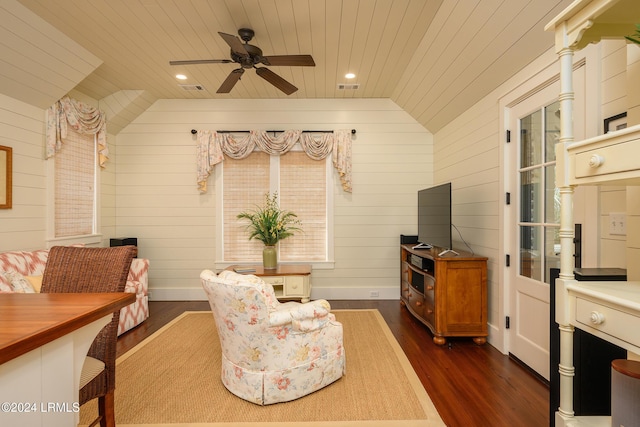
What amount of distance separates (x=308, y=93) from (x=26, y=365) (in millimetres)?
4342

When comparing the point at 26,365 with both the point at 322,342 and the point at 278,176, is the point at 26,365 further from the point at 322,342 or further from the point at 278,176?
the point at 278,176

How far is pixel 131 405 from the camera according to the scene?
2.15 metres

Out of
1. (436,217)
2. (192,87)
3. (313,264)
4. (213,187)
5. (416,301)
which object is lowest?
(416,301)

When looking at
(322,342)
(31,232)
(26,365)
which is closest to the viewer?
(26,365)

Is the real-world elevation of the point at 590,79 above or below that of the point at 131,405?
above

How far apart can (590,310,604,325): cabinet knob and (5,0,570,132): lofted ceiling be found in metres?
1.91

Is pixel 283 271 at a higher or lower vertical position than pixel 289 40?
lower

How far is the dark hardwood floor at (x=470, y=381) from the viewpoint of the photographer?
2022 millimetres

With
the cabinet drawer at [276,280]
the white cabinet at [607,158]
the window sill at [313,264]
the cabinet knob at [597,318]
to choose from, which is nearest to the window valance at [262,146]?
the window sill at [313,264]

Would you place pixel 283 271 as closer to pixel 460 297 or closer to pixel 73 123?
pixel 460 297

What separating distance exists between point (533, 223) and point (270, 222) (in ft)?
9.64

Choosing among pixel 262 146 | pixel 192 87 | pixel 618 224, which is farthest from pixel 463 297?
pixel 192 87

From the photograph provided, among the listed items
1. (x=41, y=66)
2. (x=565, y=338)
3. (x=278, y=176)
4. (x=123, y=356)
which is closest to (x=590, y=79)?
(x=565, y=338)

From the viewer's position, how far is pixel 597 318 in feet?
3.56
